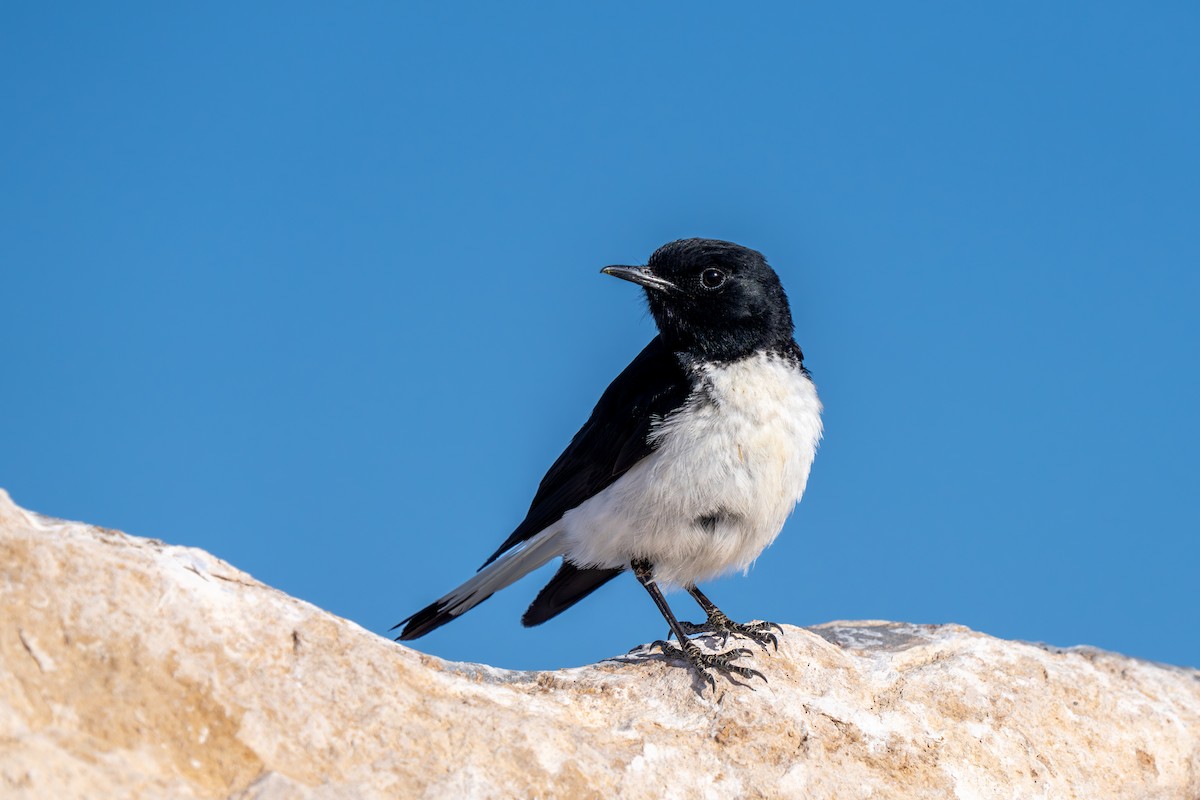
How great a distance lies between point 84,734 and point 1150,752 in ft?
18.4

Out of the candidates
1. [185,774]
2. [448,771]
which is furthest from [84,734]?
[448,771]

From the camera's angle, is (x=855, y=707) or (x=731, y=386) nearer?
(x=855, y=707)

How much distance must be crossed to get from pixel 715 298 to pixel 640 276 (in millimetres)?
508

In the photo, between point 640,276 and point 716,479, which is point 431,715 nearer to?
point 716,479

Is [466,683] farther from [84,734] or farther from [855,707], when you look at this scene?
[855,707]

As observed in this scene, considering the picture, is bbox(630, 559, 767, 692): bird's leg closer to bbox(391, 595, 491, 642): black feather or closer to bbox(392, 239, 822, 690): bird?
bbox(392, 239, 822, 690): bird

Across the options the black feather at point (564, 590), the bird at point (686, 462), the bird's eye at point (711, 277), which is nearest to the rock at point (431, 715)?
the bird at point (686, 462)

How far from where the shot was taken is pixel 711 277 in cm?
679

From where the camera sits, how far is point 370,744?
4.48 metres

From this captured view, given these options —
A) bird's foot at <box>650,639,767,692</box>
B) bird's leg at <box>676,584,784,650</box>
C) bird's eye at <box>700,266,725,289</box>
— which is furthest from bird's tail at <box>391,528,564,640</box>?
bird's eye at <box>700,266,725,289</box>

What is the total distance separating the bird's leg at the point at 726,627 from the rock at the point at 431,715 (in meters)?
0.18

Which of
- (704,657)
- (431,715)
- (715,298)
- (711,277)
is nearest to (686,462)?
(704,657)

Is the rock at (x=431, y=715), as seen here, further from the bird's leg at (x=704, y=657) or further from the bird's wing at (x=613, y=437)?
the bird's wing at (x=613, y=437)

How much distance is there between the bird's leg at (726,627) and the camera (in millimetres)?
6266
